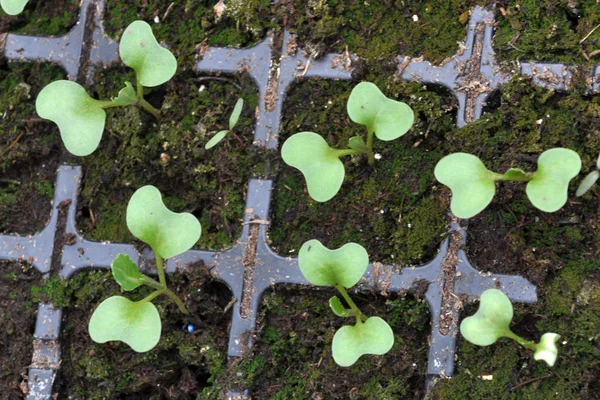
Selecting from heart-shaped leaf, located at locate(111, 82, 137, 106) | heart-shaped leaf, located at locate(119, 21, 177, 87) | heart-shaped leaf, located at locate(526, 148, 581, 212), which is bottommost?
heart-shaped leaf, located at locate(526, 148, 581, 212)

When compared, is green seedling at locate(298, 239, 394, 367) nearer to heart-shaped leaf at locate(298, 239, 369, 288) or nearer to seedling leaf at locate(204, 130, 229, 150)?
heart-shaped leaf at locate(298, 239, 369, 288)

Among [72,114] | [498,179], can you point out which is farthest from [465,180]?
[72,114]

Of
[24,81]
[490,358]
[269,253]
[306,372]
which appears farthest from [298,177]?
[24,81]

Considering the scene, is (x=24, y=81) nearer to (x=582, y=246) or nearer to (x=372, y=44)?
(x=372, y=44)

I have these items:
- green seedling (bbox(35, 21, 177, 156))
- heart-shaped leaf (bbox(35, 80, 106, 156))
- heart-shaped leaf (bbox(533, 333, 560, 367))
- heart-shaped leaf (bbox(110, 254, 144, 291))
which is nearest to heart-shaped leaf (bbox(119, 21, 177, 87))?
green seedling (bbox(35, 21, 177, 156))

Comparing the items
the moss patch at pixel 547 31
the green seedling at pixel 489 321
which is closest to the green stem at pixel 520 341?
the green seedling at pixel 489 321

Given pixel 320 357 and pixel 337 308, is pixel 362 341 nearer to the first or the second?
pixel 337 308
